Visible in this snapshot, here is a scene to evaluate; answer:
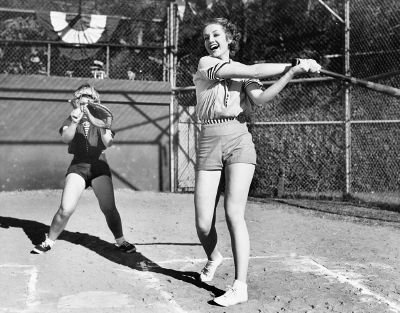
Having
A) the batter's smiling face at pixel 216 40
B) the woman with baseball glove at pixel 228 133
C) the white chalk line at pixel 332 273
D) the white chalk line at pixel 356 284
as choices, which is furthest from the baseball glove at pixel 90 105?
the white chalk line at pixel 356 284

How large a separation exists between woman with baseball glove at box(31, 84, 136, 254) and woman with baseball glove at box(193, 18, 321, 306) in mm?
1711

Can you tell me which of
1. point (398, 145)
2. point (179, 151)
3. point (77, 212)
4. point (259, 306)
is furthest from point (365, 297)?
point (179, 151)

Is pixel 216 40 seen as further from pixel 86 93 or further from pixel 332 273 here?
pixel 332 273

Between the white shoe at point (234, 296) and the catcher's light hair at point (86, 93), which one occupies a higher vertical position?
the catcher's light hair at point (86, 93)

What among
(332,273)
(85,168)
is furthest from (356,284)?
(85,168)

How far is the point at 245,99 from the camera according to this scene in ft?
13.9

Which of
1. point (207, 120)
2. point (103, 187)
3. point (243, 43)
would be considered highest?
point (243, 43)

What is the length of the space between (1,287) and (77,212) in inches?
157

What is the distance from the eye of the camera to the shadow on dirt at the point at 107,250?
4824 mm

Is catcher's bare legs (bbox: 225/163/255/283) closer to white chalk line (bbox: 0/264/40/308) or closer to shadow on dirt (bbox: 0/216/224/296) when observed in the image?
shadow on dirt (bbox: 0/216/224/296)

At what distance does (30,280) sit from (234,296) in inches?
68.5

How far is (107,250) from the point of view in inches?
232

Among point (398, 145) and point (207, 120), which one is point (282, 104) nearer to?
point (398, 145)

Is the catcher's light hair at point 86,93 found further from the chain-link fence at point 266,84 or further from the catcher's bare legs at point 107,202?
the chain-link fence at point 266,84
